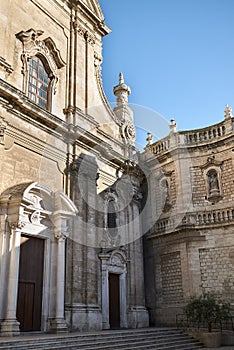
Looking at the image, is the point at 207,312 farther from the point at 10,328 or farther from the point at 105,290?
the point at 10,328

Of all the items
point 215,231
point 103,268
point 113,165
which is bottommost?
point 103,268

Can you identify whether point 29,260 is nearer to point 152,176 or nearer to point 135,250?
point 135,250

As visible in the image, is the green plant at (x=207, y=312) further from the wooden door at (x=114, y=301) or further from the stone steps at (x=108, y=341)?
the wooden door at (x=114, y=301)

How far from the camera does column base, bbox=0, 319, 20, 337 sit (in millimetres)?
10430

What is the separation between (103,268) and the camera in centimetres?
1489

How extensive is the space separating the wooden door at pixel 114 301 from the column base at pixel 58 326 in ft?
11.1

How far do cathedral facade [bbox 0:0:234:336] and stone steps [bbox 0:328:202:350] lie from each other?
4.89 feet

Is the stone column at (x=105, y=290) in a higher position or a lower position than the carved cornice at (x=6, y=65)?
lower

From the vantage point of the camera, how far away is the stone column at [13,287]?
1056cm

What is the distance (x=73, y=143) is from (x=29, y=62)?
10.8 ft

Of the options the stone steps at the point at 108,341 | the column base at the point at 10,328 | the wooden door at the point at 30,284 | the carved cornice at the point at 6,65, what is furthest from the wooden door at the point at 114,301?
the carved cornice at the point at 6,65

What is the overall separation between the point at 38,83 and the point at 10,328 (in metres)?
8.46

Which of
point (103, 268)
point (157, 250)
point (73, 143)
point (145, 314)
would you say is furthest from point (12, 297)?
point (157, 250)

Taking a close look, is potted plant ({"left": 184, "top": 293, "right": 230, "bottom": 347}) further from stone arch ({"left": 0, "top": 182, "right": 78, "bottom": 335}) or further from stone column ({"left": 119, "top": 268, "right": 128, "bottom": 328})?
stone arch ({"left": 0, "top": 182, "right": 78, "bottom": 335})
